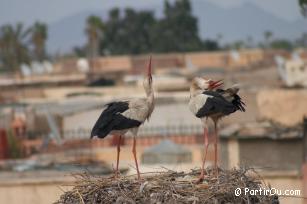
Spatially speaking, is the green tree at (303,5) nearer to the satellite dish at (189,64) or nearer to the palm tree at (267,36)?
the satellite dish at (189,64)

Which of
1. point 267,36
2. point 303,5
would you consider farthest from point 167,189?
point 267,36

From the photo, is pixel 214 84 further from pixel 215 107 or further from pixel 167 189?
pixel 167 189

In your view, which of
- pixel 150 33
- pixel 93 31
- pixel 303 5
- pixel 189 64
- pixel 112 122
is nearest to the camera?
pixel 112 122

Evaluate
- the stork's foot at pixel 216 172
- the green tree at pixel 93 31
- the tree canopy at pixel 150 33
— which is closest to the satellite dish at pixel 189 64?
the green tree at pixel 93 31

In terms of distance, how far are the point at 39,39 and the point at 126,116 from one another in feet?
339

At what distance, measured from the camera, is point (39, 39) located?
113438mm

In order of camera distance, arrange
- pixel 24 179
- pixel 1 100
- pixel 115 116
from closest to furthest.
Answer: pixel 115 116, pixel 24 179, pixel 1 100

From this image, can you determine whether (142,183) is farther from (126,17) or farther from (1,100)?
(126,17)

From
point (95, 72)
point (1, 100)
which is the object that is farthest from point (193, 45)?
point (1, 100)

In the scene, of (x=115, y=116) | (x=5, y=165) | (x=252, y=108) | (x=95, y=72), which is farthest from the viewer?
(x=95, y=72)

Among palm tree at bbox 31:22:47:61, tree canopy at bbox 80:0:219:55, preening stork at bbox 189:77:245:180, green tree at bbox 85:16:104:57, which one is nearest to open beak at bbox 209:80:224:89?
preening stork at bbox 189:77:245:180

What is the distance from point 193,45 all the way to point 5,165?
8749cm

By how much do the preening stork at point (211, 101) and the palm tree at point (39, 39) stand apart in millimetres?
96101

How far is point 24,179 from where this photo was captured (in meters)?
23.2
